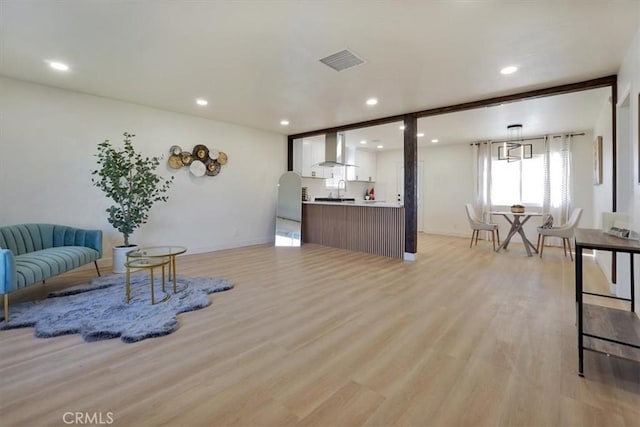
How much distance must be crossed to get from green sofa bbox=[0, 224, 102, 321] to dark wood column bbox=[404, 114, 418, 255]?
4.60m

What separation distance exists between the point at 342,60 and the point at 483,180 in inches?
226

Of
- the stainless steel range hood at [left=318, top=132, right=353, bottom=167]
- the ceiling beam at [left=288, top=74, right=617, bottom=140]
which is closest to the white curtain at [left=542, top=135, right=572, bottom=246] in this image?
the ceiling beam at [left=288, top=74, right=617, bottom=140]

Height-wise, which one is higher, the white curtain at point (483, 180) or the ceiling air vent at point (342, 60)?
the ceiling air vent at point (342, 60)

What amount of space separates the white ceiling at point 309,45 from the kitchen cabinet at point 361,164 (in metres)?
3.99

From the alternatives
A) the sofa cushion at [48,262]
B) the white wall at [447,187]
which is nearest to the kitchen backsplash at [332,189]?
the white wall at [447,187]

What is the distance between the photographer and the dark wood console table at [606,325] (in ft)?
5.59

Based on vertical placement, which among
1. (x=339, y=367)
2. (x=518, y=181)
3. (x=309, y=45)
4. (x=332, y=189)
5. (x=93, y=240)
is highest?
(x=309, y=45)

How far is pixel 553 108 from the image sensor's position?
4.66 m

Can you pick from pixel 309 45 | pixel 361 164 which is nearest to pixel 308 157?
pixel 361 164

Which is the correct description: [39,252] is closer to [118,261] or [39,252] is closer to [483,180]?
[118,261]

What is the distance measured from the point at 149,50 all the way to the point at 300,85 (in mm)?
1722

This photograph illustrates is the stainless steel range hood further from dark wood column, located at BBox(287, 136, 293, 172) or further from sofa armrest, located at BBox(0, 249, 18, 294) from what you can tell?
sofa armrest, located at BBox(0, 249, 18, 294)

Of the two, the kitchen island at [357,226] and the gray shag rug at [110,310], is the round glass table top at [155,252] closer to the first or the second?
the gray shag rug at [110,310]

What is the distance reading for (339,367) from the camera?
1858mm
